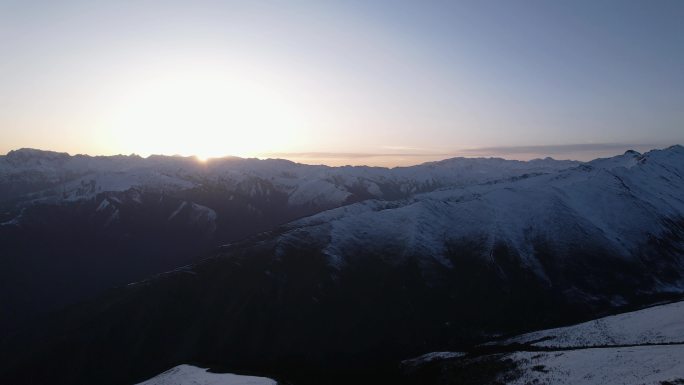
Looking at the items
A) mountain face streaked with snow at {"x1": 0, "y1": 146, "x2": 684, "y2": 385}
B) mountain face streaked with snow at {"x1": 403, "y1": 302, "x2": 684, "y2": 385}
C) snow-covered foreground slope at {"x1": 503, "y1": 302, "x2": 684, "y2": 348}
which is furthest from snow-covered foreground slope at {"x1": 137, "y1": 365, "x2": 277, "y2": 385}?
snow-covered foreground slope at {"x1": 503, "y1": 302, "x2": 684, "y2": 348}

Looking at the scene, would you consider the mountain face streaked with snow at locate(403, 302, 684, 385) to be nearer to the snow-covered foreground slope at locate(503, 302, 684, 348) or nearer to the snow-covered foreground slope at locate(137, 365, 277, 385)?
the snow-covered foreground slope at locate(503, 302, 684, 348)

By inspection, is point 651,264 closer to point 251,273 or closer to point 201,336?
point 251,273

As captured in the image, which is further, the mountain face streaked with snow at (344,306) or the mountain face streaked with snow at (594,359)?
the mountain face streaked with snow at (344,306)

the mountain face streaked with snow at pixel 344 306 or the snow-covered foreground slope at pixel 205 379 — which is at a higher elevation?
the snow-covered foreground slope at pixel 205 379

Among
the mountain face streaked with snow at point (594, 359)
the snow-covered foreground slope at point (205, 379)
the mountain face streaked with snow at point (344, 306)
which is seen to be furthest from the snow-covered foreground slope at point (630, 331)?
the snow-covered foreground slope at point (205, 379)

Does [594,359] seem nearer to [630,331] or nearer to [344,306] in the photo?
[630,331]

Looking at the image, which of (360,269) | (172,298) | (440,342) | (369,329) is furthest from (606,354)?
(172,298)

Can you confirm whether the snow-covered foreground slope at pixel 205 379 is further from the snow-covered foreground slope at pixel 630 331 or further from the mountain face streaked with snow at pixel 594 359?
the snow-covered foreground slope at pixel 630 331
